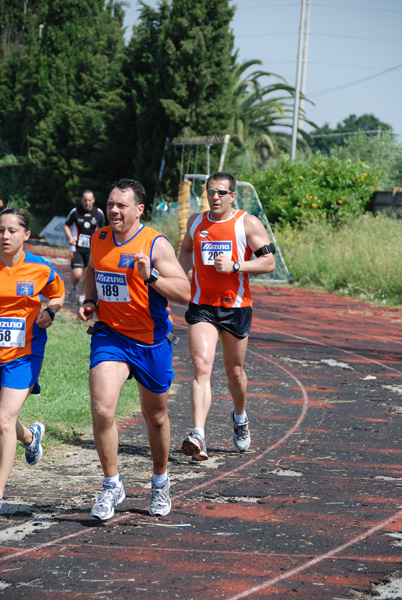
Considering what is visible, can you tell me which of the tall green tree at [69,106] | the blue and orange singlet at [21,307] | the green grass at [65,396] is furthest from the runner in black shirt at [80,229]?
the tall green tree at [69,106]

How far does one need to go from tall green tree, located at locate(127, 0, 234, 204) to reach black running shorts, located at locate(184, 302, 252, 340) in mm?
23070

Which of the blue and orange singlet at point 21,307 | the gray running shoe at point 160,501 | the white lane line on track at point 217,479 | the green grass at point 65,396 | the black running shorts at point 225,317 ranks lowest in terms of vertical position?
the green grass at point 65,396

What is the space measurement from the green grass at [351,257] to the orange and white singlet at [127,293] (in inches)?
557

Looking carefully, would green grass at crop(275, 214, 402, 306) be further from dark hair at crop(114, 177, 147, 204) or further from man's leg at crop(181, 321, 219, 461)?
dark hair at crop(114, 177, 147, 204)

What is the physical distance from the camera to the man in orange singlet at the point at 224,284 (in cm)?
675

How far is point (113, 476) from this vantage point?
16.3 feet

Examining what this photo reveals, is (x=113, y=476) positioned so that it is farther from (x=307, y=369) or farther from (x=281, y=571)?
(x=307, y=369)

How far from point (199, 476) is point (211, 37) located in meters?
26.3

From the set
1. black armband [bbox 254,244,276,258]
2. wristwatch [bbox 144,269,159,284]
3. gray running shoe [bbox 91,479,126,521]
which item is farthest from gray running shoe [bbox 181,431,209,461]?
wristwatch [bbox 144,269,159,284]

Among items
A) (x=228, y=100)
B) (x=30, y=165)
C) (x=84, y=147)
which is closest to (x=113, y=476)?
(x=228, y=100)

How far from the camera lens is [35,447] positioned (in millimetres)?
5941

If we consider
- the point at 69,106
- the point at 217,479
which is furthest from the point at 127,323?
the point at 69,106

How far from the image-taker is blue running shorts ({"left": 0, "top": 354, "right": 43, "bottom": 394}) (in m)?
5.13

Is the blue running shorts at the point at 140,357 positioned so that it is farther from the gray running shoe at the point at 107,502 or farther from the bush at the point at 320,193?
the bush at the point at 320,193
